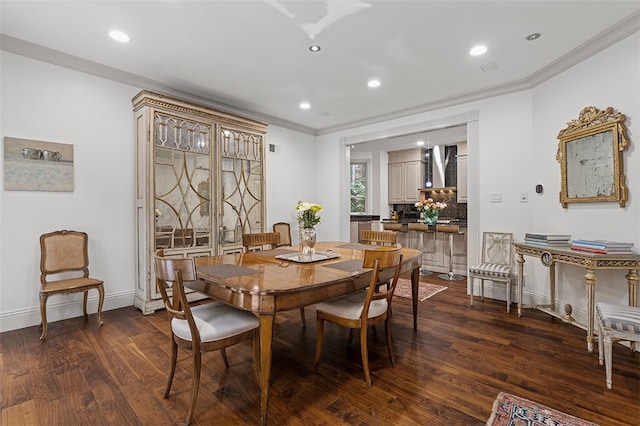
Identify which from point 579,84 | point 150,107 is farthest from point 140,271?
point 579,84

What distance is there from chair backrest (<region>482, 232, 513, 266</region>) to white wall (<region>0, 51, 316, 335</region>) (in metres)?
4.44

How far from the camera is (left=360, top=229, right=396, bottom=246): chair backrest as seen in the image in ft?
11.0

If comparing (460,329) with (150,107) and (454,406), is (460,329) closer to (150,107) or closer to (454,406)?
(454,406)

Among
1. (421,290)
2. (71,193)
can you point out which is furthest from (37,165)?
(421,290)

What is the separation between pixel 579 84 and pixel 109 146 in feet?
16.7

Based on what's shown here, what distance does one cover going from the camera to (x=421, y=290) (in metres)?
4.37

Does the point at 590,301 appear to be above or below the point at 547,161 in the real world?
below

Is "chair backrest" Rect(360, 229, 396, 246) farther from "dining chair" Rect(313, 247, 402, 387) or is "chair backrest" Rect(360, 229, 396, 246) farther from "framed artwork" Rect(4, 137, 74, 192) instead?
"framed artwork" Rect(4, 137, 74, 192)


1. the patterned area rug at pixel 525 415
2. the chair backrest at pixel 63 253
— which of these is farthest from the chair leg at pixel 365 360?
the chair backrest at pixel 63 253

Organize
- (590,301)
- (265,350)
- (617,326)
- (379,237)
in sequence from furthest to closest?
(379,237), (590,301), (617,326), (265,350)

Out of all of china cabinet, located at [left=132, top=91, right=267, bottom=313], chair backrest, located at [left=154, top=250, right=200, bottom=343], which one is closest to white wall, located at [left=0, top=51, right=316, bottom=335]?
china cabinet, located at [left=132, top=91, right=267, bottom=313]

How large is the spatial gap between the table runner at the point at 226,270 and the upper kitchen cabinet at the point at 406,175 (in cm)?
591

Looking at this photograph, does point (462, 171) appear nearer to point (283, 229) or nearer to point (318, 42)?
point (283, 229)

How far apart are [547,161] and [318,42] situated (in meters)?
2.90
